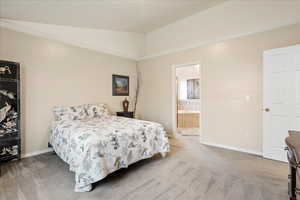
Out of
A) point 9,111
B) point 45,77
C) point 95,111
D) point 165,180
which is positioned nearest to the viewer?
point 165,180

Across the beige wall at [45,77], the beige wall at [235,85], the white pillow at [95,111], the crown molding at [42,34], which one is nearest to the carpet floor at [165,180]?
the beige wall at [235,85]

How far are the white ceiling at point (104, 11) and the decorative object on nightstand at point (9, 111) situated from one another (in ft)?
2.97

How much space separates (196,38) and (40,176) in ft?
13.6

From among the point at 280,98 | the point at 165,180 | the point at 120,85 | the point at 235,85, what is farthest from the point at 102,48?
the point at 280,98

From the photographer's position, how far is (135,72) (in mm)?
4969

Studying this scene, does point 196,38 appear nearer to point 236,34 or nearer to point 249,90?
point 236,34

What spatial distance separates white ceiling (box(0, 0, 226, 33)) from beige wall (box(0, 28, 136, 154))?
0.48 metres

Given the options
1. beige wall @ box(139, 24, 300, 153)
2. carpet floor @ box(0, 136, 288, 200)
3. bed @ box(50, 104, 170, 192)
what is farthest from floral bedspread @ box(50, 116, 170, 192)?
beige wall @ box(139, 24, 300, 153)

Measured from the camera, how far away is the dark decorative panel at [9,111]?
2.48 m

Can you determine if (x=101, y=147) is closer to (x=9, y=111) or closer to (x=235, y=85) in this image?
(x=9, y=111)

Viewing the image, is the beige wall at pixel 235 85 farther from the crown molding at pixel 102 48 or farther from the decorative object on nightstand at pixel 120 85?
the decorative object on nightstand at pixel 120 85

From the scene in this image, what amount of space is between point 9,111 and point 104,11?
2.46m

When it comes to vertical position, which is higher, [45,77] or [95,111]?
[45,77]

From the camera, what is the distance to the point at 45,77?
3.06 m
